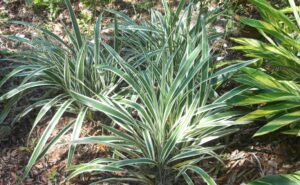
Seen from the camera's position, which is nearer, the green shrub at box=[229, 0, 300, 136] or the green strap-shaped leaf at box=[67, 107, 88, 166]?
the green shrub at box=[229, 0, 300, 136]

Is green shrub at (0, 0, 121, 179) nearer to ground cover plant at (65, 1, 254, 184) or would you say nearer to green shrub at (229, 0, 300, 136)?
ground cover plant at (65, 1, 254, 184)

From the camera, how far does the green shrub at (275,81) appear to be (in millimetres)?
2238

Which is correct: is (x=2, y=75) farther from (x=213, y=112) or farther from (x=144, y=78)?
(x=213, y=112)

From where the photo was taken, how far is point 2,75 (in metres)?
3.15

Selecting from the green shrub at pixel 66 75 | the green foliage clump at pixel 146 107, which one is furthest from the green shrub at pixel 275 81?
the green shrub at pixel 66 75

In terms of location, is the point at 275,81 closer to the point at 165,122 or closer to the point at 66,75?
the point at 165,122

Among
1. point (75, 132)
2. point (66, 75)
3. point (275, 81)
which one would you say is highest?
point (66, 75)

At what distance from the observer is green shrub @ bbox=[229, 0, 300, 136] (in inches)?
88.1

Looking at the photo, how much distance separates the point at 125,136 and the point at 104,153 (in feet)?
1.22

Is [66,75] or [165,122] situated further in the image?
[66,75]

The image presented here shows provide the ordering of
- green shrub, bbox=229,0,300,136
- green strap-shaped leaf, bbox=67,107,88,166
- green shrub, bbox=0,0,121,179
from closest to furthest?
green shrub, bbox=229,0,300,136 → green strap-shaped leaf, bbox=67,107,88,166 → green shrub, bbox=0,0,121,179

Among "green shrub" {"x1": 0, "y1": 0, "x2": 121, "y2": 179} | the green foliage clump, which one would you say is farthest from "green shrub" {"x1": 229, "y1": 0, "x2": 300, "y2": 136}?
"green shrub" {"x1": 0, "y1": 0, "x2": 121, "y2": 179}

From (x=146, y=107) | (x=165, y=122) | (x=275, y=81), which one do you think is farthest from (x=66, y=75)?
(x=275, y=81)

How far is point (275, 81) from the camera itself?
2.29 m
